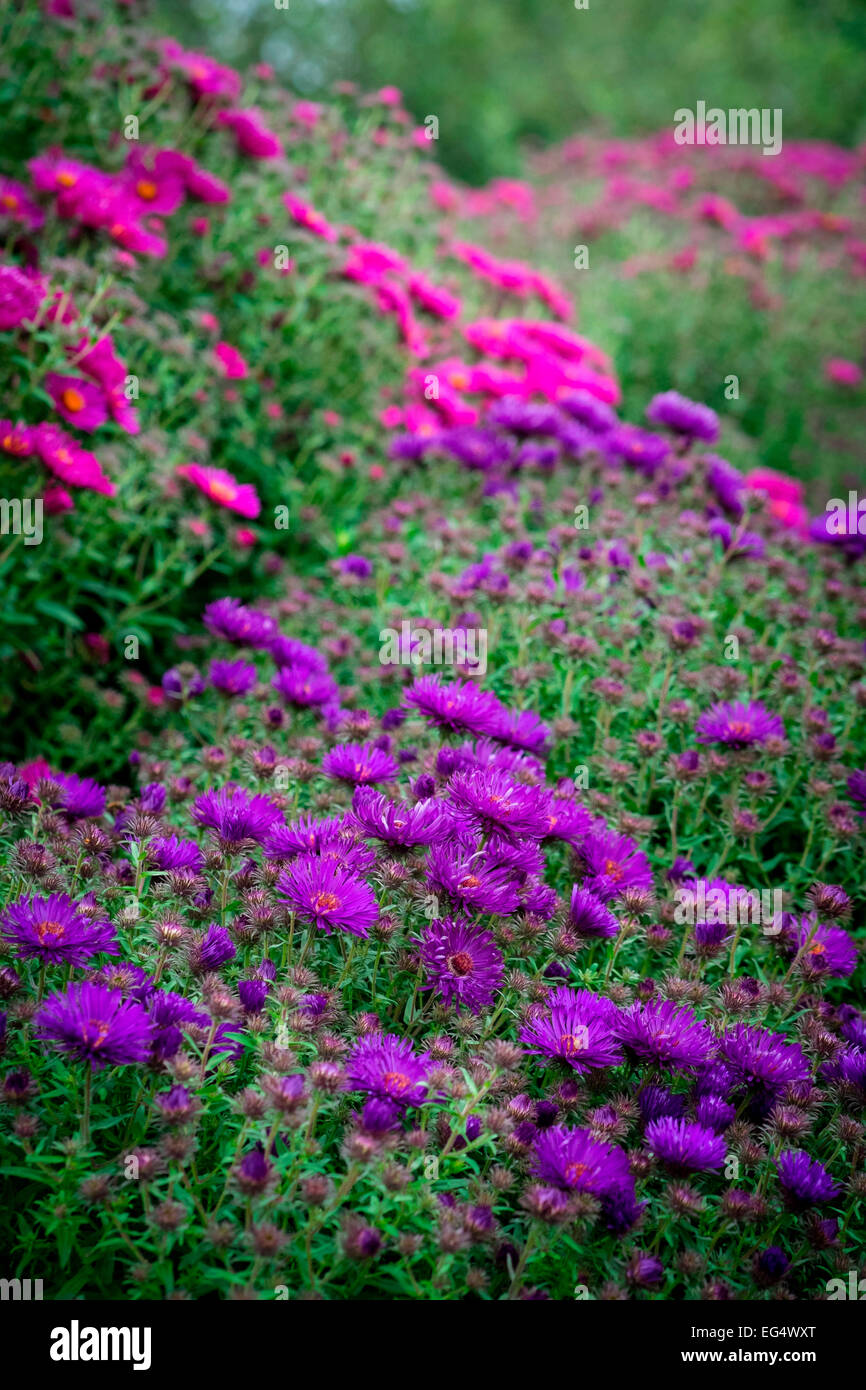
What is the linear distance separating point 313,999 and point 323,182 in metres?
4.21

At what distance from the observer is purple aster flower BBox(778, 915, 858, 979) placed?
2104 mm

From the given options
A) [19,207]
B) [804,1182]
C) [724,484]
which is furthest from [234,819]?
[724,484]

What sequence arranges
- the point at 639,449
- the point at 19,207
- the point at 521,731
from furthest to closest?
the point at 639,449, the point at 19,207, the point at 521,731

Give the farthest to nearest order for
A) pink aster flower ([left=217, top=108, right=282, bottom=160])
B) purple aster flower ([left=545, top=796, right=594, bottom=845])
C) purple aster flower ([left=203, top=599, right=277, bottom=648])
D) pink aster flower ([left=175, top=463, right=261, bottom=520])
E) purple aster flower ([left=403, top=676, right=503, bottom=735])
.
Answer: pink aster flower ([left=217, top=108, right=282, bottom=160]) → pink aster flower ([left=175, top=463, right=261, bottom=520]) → purple aster flower ([left=203, top=599, right=277, bottom=648]) → purple aster flower ([left=403, top=676, right=503, bottom=735]) → purple aster flower ([left=545, top=796, right=594, bottom=845])

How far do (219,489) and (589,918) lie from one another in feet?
6.03

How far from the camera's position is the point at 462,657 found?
2863 mm

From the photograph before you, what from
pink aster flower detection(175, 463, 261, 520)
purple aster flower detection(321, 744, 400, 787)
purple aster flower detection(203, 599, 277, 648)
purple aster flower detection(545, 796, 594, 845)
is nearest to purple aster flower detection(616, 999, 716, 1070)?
purple aster flower detection(545, 796, 594, 845)

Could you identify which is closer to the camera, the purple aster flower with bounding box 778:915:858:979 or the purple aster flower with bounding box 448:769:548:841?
the purple aster flower with bounding box 448:769:548:841

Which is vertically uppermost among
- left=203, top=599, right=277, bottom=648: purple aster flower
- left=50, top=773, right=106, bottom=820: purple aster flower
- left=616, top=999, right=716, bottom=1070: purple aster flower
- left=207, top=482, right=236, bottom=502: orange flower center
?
left=207, top=482, right=236, bottom=502: orange flower center

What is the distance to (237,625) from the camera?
2.68 meters

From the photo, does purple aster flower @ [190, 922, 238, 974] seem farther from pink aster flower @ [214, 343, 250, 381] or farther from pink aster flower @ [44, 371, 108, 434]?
pink aster flower @ [214, 343, 250, 381]

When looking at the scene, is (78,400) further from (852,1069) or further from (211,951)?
(852,1069)

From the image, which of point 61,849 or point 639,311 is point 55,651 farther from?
point 639,311

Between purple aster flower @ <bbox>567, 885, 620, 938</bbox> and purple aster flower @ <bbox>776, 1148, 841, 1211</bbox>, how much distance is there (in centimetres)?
46
